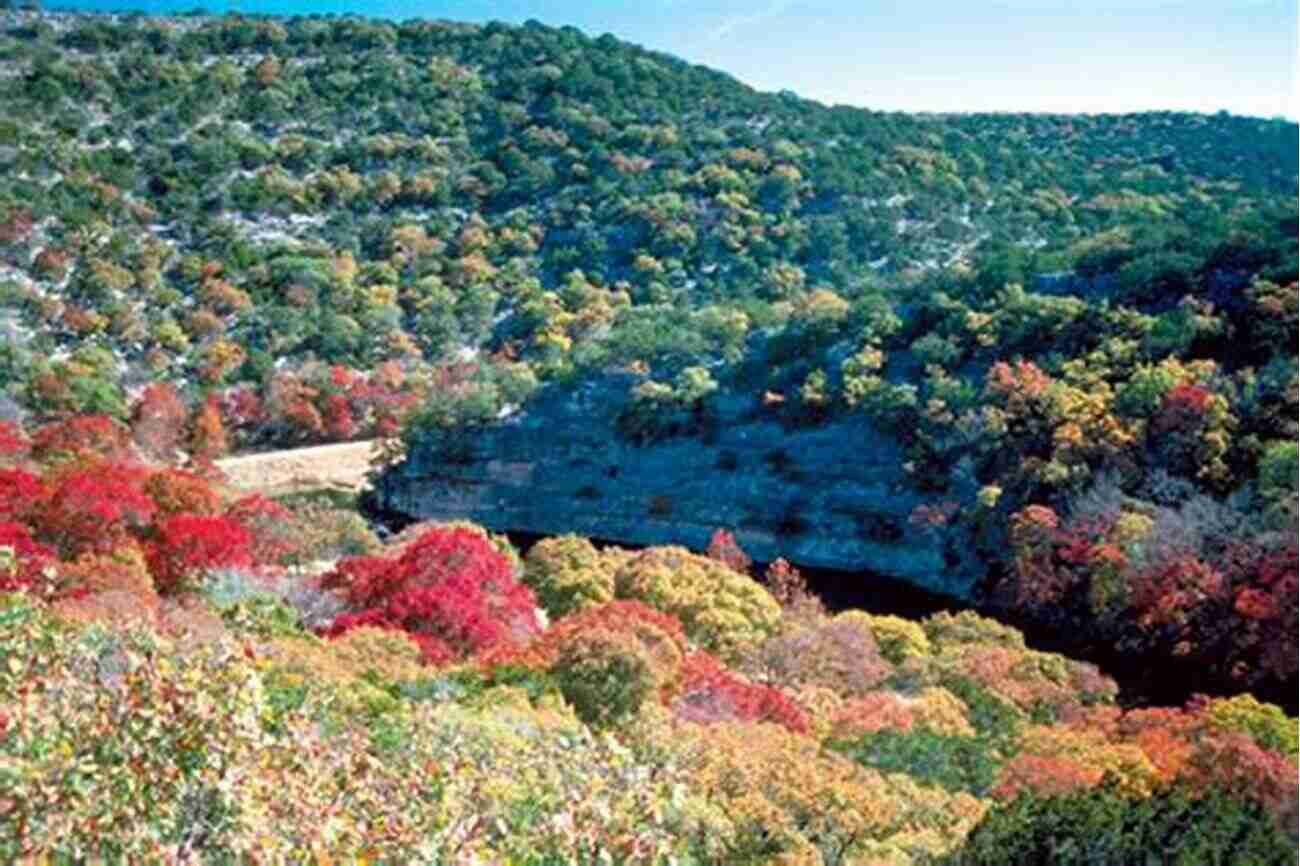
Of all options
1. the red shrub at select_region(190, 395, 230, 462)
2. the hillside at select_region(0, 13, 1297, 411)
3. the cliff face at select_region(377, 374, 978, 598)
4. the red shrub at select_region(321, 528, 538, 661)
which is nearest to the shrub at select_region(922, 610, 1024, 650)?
the red shrub at select_region(321, 528, 538, 661)

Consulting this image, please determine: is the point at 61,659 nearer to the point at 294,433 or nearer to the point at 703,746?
the point at 703,746

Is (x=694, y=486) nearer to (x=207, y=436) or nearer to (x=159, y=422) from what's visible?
(x=207, y=436)

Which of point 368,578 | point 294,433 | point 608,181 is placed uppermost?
point 608,181

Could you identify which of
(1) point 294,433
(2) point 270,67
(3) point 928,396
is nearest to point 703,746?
(3) point 928,396

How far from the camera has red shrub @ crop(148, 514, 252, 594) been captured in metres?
32.8

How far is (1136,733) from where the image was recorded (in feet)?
83.6

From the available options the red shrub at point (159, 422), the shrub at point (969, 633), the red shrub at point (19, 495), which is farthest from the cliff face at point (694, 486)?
the red shrub at point (19, 495)

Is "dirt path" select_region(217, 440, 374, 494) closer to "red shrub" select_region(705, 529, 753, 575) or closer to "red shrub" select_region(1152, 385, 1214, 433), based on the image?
"red shrub" select_region(705, 529, 753, 575)

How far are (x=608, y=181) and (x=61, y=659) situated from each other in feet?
273

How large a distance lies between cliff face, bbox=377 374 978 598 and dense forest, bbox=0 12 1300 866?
1.13 meters

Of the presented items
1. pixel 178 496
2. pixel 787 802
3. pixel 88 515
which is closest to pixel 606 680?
pixel 787 802

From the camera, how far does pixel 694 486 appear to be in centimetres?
5447

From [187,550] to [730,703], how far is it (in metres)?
14.1

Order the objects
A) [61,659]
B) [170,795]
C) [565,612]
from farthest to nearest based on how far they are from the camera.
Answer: [565,612] → [61,659] → [170,795]
